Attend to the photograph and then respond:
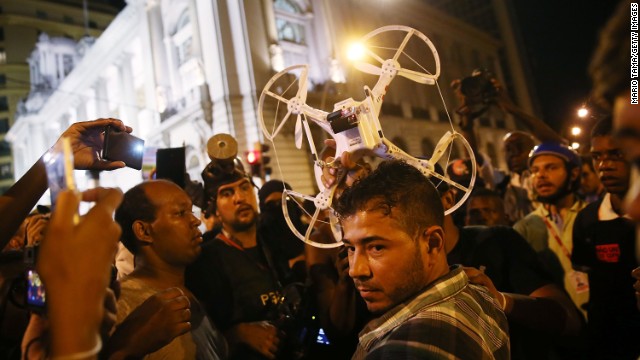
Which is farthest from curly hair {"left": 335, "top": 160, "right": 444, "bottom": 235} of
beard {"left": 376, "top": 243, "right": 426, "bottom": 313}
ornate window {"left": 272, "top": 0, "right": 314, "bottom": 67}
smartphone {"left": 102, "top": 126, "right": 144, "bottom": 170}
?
ornate window {"left": 272, "top": 0, "right": 314, "bottom": 67}

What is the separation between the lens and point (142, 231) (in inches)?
91.3

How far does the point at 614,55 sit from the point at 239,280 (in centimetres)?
244

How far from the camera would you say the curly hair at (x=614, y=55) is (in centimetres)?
89

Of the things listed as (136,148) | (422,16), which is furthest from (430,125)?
(136,148)

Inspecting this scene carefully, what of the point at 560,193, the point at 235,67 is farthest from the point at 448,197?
the point at 235,67

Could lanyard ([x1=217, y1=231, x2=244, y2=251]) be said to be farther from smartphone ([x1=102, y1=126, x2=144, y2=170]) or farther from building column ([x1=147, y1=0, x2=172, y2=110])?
building column ([x1=147, y1=0, x2=172, y2=110])

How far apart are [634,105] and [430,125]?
26.8 metres

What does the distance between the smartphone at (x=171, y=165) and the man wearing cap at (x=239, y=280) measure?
1.12 feet

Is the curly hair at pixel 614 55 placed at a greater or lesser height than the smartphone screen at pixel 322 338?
greater

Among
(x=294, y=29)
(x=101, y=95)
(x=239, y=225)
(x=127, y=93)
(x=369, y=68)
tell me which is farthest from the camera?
(x=101, y=95)

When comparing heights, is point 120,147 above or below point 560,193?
above

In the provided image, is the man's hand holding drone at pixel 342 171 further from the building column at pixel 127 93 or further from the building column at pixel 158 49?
the building column at pixel 127 93

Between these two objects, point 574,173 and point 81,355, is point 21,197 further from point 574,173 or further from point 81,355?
point 574,173

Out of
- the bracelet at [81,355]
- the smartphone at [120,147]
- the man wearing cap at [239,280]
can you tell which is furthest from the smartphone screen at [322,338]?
the bracelet at [81,355]
